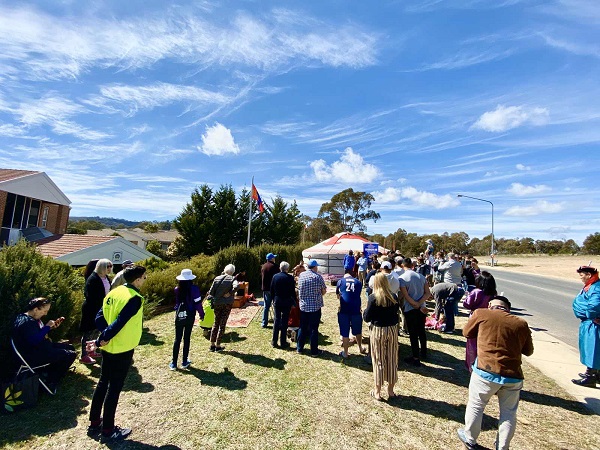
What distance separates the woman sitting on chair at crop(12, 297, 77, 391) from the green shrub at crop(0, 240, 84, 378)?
1.30 ft

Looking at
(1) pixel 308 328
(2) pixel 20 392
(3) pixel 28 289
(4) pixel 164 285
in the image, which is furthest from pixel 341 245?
(2) pixel 20 392

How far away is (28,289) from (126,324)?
256 centimetres

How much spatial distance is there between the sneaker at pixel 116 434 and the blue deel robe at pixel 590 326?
6.82 metres

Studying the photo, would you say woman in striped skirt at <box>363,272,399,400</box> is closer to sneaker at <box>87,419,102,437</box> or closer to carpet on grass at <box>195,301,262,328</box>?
sneaker at <box>87,419,102,437</box>

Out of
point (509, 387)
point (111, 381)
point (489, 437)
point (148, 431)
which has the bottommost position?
point (148, 431)

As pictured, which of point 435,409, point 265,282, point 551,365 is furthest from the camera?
point 265,282

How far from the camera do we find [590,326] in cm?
498

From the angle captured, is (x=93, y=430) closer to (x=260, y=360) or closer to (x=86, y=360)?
(x=86, y=360)

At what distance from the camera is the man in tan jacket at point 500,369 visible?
308cm

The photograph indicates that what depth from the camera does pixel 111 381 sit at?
3320 millimetres

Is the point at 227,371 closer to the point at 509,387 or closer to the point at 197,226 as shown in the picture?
the point at 509,387

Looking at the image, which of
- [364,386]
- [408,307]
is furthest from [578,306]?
[364,386]

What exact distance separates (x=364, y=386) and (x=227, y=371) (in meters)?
2.32

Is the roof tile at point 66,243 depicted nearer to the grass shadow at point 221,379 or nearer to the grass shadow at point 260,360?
the grass shadow at point 260,360
